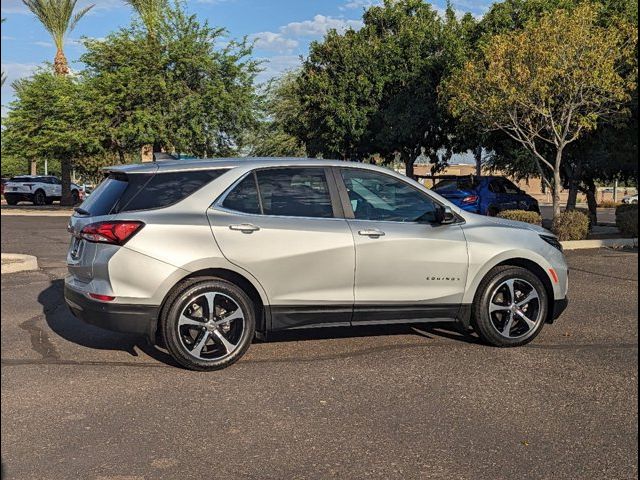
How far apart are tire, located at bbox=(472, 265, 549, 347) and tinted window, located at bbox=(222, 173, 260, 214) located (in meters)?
2.13

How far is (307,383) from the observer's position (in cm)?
475

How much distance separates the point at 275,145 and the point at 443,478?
40.6 meters

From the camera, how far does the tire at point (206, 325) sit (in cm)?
491

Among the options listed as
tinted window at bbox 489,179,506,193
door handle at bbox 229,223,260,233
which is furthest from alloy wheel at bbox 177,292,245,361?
tinted window at bbox 489,179,506,193

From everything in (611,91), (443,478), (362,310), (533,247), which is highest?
(611,91)

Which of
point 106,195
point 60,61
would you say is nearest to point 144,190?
point 106,195

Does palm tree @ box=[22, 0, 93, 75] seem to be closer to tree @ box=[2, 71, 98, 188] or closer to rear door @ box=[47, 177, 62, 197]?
tree @ box=[2, 71, 98, 188]

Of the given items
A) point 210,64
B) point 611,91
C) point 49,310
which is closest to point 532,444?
point 49,310

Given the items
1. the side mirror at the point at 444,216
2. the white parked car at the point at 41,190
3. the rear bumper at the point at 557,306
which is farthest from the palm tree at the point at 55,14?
the white parked car at the point at 41,190

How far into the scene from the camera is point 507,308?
5.73 m

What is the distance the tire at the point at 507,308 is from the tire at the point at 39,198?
3125 cm

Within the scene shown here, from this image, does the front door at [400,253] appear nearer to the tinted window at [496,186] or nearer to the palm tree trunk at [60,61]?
the palm tree trunk at [60,61]

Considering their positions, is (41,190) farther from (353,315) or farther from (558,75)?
(353,315)

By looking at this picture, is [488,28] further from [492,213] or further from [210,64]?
[210,64]
